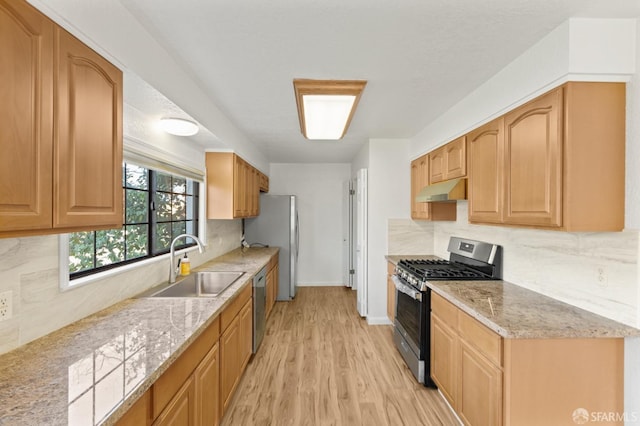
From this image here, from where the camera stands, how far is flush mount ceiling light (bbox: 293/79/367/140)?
222cm

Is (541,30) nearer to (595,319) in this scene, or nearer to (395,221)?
(595,319)

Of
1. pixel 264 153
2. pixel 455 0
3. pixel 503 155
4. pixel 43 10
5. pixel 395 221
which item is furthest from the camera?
pixel 264 153

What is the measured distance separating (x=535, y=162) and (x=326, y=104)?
5.39 ft

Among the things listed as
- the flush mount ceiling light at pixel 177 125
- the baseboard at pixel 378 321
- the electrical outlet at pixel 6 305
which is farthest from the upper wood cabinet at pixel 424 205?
the electrical outlet at pixel 6 305

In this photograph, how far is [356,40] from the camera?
167 cm

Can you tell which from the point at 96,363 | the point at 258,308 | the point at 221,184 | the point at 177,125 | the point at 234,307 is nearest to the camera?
the point at 96,363

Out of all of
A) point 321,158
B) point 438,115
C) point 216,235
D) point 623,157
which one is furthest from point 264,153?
point 623,157

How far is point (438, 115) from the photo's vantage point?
3.01 metres

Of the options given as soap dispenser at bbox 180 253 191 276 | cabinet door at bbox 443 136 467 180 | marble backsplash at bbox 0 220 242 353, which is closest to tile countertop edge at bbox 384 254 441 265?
cabinet door at bbox 443 136 467 180

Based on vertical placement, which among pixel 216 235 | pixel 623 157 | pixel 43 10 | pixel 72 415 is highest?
pixel 43 10

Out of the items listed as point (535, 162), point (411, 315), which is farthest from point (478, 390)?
point (535, 162)

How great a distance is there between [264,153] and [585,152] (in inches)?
166

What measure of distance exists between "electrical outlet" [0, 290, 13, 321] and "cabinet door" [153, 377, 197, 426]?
0.75m

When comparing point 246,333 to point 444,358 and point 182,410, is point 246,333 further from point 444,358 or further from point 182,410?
point 444,358
